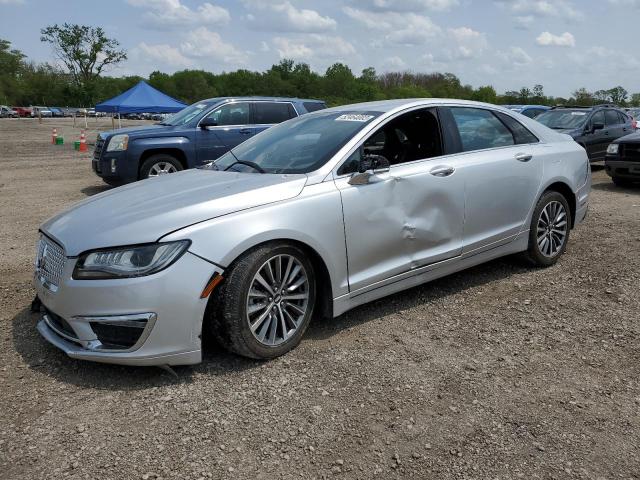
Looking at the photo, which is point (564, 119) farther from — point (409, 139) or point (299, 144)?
point (299, 144)

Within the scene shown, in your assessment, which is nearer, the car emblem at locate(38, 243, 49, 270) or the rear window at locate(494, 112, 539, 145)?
the car emblem at locate(38, 243, 49, 270)

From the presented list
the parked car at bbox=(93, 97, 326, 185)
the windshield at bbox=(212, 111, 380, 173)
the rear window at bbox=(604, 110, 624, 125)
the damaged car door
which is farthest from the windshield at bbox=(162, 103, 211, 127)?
the rear window at bbox=(604, 110, 624, 125)

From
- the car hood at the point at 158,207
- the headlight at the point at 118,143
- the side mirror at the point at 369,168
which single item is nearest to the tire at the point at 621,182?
the side mirror at the point at 369,168

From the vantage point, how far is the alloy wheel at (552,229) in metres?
5.25

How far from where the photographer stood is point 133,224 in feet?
10.7

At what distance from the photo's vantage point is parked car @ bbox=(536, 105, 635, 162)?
1269 cm

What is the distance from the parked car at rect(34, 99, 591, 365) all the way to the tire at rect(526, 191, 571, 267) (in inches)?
0.9

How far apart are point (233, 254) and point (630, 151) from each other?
375 inches

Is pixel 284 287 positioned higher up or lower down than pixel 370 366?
higher up

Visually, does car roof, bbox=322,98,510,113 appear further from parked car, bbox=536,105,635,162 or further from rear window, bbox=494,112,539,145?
parked car, bbox=536,105,635,162

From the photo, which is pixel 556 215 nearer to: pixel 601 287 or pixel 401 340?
pixel 601 287

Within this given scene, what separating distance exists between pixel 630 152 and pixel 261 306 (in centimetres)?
935

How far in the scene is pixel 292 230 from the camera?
3482mm

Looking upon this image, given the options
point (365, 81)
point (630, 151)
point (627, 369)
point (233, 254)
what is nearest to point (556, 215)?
point (627, 369)
